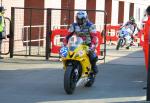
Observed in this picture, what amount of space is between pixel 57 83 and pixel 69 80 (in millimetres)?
1821

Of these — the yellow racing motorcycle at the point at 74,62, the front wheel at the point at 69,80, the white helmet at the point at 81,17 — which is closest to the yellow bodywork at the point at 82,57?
the yellow racing motorcycle at the point at 74,62

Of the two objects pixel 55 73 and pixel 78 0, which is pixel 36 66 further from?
pixel 78 0

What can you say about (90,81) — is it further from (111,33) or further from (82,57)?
(111,33)

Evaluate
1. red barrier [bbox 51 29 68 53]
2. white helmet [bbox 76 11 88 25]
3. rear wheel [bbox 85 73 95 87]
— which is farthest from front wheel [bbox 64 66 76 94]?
red barrier [bbox 51 29 68 53]

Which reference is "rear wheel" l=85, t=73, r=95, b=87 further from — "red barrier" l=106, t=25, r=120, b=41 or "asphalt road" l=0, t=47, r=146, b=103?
"red barrier" l=106, t=25, r=120, b=41

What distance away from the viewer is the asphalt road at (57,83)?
32.6 ft

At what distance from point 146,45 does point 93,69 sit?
1333mm

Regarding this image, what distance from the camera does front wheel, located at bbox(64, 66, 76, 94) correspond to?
397 inches

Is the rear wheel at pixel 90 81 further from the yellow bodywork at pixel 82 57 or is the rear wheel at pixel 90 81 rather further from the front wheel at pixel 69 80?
the front wheel at pixel 69 80

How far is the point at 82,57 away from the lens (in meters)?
10.5

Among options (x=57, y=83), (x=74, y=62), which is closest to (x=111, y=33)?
(x=57, y=83)

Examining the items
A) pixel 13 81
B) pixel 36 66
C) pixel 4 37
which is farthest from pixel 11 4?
pixel 13 81

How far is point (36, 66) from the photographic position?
49.6 ft

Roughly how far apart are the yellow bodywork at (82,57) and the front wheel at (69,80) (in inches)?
9.6
